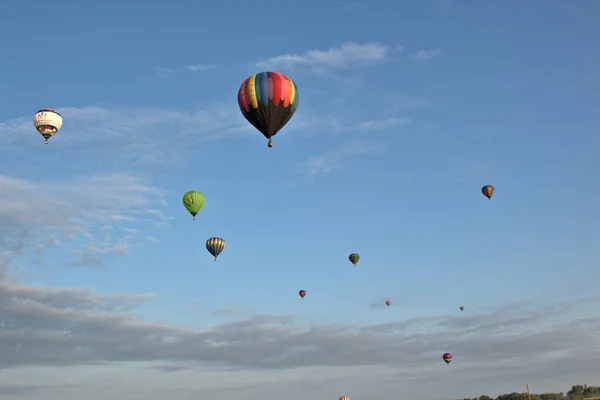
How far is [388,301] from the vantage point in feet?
511

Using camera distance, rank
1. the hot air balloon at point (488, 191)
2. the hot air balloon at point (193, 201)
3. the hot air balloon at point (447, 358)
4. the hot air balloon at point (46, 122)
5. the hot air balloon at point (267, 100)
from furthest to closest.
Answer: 1. the hot air balloon at point (447, 358)
2. the hot air balloon at point (488, 191)
3. the hot air balloon at point (193, 201)
4. the hot air balloon at point (46, 122)
5. the hot air balloon at point (267, 100)

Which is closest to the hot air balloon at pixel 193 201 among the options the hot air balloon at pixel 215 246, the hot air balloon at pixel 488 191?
the hot air balloon at pixel 215 246

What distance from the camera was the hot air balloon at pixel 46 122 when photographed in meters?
88.8

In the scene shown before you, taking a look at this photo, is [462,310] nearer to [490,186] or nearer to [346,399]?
[346,399]

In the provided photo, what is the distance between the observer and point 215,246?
103062mm

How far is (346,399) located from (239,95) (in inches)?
3976

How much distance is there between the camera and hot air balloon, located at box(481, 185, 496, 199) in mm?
111250

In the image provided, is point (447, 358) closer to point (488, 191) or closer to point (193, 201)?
point (488, 191)

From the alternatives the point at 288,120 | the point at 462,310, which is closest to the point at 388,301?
the point at 462,310

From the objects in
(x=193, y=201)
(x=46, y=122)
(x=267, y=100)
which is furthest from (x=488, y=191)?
(x=46, y=122)

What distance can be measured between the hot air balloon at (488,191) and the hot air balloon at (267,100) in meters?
55.4

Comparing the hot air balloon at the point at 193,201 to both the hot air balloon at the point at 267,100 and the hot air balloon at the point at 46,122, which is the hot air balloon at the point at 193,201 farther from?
the hot air balloon at the point at 267,100

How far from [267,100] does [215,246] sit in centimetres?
4189

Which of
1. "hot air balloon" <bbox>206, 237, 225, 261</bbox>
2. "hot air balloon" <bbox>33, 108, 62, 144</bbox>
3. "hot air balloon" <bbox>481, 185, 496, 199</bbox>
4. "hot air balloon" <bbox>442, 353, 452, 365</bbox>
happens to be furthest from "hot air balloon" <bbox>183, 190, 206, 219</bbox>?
"hot air balloon" <bbox>442, 353, 452, 365</bbox>
